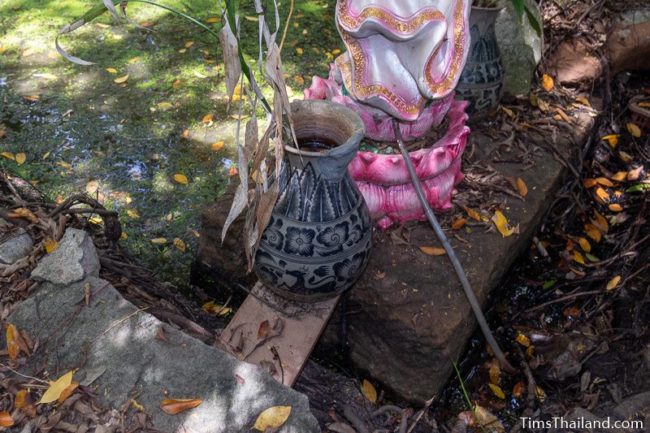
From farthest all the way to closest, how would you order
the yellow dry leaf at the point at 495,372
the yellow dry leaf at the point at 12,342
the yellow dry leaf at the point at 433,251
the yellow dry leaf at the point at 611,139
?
the yellow dry leaf at the point at 611,139 → the yellow dry leaf at the point at 495,372 → the yellow dry leaf at the point at 433,251 → the yellow dry leaf at the point at 12,342

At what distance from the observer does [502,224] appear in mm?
2803

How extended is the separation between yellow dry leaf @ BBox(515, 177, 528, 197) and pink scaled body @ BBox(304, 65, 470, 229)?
1.38 feet

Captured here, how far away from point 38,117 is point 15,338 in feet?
7.39

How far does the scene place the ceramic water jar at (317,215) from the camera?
6.84ft

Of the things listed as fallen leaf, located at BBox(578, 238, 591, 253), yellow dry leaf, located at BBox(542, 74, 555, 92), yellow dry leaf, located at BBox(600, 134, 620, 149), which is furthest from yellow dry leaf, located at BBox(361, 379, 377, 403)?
yellow dry leaf, located at BBox(600, 134, 620, 149)

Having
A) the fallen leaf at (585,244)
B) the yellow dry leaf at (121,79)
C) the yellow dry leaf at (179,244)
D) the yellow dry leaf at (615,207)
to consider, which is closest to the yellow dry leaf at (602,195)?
the yellow dry leaf at (615,207)

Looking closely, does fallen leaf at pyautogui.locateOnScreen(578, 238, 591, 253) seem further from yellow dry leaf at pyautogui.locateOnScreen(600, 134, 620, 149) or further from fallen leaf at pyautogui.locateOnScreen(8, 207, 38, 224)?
fallen leaf at pyautogui.locateOnScreen(8, 207, 38, 224)

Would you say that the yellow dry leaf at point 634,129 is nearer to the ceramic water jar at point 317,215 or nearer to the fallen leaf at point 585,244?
the fallen leaf at point 585,244

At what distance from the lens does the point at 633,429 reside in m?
2.21

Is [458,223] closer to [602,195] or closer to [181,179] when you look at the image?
[602,195]

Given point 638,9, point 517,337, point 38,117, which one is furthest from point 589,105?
point 38,117

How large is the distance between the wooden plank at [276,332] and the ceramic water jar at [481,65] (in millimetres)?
1464

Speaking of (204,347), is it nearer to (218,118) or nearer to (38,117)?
(218,118)

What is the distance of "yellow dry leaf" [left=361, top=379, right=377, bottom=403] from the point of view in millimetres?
2514
